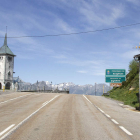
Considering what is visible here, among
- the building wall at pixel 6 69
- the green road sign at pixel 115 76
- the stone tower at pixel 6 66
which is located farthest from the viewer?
the building wall at pixel 6 69

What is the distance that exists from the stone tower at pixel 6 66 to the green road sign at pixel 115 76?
66555mm

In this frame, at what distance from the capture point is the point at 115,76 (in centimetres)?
3656

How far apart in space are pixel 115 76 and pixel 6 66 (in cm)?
7133

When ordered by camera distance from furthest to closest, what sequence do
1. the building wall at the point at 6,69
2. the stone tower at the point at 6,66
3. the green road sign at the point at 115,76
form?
1. the building wall at the point at 6,69
2. the stone tower at the point at 6,66
3. the green road sign at the point at 115,76

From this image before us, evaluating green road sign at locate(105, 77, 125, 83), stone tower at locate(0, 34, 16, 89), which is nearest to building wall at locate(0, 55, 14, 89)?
stone tower at locate(0, 34, 16, 89)

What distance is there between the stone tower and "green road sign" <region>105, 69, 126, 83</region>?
6655 centimetres

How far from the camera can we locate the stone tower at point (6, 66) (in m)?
93.1

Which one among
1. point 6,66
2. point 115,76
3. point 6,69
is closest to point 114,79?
point 115,76

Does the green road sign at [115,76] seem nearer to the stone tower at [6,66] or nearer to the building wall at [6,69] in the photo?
the stone tower at [6,66]

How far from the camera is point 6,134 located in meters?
7.41

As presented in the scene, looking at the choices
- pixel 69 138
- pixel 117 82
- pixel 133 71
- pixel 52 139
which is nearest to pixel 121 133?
pixel 69 138

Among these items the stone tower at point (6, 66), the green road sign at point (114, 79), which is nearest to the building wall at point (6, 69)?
the stone tower at point (6, 66)

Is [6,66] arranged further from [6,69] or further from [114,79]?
[114,79]

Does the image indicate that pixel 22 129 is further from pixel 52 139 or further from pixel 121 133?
pixel 121 133
